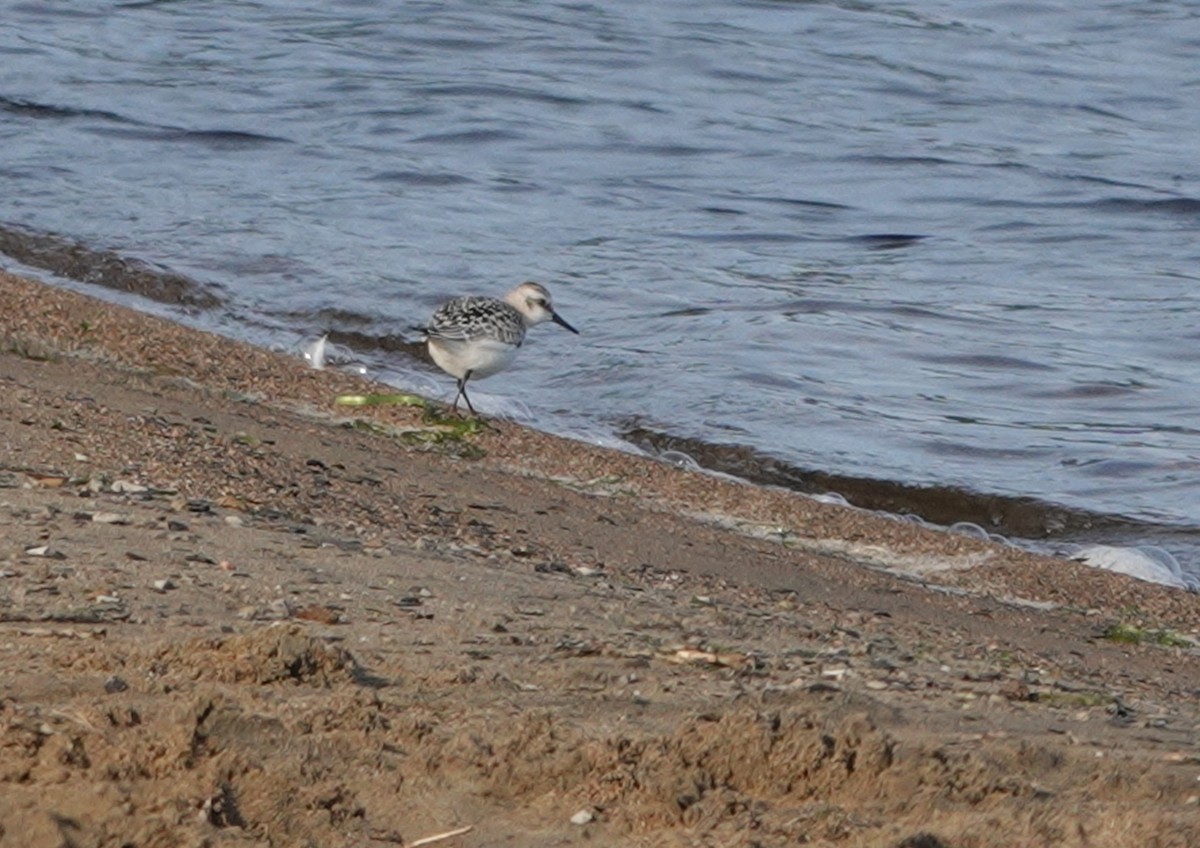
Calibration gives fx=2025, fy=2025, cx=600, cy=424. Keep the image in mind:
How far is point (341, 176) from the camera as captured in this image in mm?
14023

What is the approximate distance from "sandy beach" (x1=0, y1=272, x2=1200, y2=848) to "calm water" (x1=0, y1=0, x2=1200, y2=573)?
2707 mm

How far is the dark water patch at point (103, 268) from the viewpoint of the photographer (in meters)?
11.3

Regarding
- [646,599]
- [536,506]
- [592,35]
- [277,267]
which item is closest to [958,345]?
[277,267]

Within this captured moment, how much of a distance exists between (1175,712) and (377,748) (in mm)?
2150

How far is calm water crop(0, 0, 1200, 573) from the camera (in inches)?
389

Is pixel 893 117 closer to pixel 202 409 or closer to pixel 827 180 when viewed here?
pixel 827 180

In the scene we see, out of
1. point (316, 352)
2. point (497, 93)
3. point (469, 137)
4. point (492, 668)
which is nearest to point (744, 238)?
point (469, 137)

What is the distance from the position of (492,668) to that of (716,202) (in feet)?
33.9

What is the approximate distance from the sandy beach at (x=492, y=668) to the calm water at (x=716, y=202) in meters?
2.71

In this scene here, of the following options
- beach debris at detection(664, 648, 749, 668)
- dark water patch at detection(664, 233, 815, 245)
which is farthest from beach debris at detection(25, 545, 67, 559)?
dark water patch at detection(664, 233, 815, 245)

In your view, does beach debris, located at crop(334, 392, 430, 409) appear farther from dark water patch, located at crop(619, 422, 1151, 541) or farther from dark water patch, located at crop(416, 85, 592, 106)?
dark water patch, located at crop(416, 85, 592, 106)

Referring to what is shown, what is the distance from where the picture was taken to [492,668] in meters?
3.90

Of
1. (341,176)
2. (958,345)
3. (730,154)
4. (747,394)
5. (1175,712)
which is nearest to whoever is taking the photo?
(1175,712)

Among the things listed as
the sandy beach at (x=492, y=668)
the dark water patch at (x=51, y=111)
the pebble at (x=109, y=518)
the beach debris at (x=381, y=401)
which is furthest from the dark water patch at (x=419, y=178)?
the pebble at (x=109, y=518)
